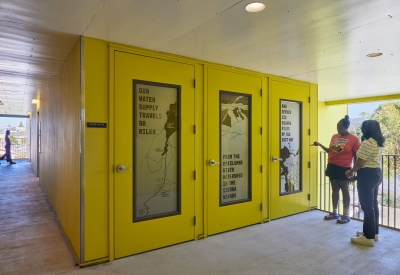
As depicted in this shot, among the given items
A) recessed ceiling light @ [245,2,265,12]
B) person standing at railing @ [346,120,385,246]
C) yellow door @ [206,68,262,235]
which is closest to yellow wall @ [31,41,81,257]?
yellow door @ [206,68,262,235]

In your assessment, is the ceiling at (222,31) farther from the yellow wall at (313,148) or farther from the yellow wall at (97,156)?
the yellow wall at (313,148)

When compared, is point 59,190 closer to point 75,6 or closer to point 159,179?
point 159,179

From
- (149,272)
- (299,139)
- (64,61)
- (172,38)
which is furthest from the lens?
(299,139)

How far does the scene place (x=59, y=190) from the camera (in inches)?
165

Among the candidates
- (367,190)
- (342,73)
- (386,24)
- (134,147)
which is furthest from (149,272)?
(342,73)

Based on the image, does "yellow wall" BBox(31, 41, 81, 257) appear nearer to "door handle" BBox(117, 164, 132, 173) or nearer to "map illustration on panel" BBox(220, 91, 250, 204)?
"door handle" BBox(117, 164, 132, 173)

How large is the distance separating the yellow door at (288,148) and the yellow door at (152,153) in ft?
5.49

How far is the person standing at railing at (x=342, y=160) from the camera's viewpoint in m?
4.37

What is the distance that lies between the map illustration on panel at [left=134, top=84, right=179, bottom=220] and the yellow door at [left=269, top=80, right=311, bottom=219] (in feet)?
6.12

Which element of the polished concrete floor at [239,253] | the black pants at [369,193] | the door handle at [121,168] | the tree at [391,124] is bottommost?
the polished concrete floor at [239,253]

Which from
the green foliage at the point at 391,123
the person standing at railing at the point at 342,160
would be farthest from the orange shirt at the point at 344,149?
the green foliage at the point at 391,123

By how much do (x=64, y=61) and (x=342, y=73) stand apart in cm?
439

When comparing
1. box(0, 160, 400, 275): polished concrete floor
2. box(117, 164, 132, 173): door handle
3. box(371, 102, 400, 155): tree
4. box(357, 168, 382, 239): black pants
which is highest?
box(371, 102, 400, 155): tree

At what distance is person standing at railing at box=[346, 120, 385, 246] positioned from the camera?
3.31 m
